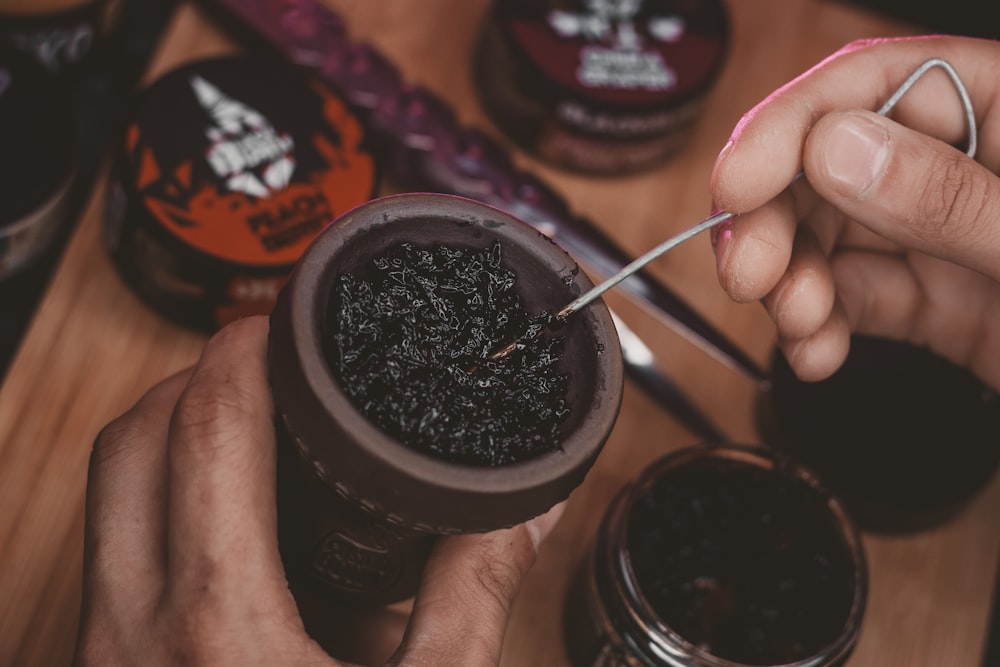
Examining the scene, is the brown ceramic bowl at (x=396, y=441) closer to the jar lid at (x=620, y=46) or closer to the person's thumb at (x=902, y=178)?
the person's thumb at (x=902, y=178)

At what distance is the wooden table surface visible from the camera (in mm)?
889

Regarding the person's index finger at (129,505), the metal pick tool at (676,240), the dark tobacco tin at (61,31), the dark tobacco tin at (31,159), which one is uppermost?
the metal pick tool at (676,240)

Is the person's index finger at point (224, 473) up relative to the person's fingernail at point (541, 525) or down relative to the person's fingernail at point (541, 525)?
up

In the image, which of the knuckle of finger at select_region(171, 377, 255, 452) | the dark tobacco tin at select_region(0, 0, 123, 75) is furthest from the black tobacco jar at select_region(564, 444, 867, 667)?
the dark tobacco tin at select_region(0, 0, 123, 75)

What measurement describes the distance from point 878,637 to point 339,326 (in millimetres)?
701

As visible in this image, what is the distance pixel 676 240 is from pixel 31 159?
2.03 feet

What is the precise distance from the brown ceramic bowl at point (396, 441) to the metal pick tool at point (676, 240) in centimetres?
1

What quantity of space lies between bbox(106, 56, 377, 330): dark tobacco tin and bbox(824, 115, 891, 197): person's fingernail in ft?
1.42

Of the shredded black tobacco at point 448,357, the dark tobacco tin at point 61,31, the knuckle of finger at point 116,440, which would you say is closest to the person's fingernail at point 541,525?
the shredded black tobacco at point 448,357

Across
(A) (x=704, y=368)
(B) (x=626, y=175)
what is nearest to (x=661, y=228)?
(B) (x=626, y=175)

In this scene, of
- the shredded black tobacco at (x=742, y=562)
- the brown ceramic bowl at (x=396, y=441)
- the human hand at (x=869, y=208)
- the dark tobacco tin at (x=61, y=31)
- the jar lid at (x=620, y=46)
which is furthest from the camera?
the jar lid at (x=620, y=46)

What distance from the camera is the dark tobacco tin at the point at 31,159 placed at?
35.8 inches

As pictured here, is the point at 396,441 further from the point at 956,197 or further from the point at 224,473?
the point at 956,197

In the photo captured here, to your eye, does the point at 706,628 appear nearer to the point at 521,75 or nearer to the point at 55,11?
the point at 521,75
